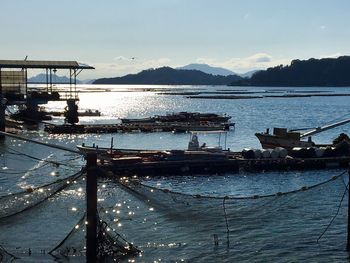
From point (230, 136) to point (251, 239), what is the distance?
54.6 m

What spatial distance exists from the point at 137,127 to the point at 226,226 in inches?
2319

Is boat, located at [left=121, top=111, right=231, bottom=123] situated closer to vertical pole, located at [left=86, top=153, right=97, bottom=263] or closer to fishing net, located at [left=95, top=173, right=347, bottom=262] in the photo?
fishing net, located at [left=95, top=173, right=347, bottom=262]

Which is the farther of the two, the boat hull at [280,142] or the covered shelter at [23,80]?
the covered shelter at [23,80]

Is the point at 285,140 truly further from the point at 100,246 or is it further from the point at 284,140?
the point at 100,246

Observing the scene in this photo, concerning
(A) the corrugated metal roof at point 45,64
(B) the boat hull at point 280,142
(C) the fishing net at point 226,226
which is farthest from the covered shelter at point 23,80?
(C) the fishing net at point 226,226

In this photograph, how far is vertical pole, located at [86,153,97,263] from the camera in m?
17.2

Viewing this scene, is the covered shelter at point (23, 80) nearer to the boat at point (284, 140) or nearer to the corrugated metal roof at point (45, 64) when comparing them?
the corrugated metal roof at point (45, 64)

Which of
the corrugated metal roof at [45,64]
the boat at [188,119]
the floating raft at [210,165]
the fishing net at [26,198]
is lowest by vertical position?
the floating raft at [210,165]

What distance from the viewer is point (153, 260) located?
67.8 ft

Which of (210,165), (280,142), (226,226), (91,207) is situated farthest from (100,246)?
(280,142)

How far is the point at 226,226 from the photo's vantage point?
2366 cm

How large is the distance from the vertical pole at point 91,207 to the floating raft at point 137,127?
57.3m

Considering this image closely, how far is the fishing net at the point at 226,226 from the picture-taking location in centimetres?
1975

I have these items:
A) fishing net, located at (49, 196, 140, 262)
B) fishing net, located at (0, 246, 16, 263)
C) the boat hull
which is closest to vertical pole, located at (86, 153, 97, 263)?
fishing net, located at (49, 196, 140, 262)
